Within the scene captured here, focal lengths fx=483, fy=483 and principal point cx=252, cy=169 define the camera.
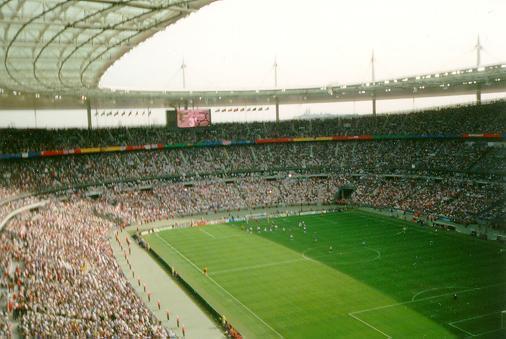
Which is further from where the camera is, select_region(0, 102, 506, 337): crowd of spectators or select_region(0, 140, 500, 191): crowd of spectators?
select_region(0, 140, 500, 191): crowd of spectators

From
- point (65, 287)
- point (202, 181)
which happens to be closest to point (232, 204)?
point (202, 181)

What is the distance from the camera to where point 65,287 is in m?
25.6

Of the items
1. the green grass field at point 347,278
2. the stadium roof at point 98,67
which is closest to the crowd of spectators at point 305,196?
the green grass field at point 347,278

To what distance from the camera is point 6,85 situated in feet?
154

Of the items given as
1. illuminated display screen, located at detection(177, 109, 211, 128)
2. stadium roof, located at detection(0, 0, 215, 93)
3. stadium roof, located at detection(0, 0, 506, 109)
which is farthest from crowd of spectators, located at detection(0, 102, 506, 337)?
A: stadium roof, located at detection(0, 0, 215, 93)

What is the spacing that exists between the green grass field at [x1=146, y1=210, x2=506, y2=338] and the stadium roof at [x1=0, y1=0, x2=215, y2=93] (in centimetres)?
1631

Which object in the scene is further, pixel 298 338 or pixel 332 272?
pixel 332 272

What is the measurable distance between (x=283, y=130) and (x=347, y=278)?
49.8 meters

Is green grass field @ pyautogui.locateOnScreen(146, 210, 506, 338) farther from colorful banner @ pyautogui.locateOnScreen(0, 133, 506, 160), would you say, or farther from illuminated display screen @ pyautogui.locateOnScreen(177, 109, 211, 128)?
illuminated display screen @ pyautogui.locateOnScreen(177, 109, 211, 128)

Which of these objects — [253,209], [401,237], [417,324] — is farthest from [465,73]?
[417,324]

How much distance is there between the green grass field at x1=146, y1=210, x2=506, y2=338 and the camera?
25.7 meters

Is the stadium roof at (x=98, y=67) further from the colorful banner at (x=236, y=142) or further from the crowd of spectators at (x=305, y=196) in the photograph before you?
the crowd of spectators at (x=305, y=196)

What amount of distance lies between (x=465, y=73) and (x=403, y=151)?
17.6 metres

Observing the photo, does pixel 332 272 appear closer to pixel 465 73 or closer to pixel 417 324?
pixel 417 324
